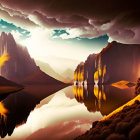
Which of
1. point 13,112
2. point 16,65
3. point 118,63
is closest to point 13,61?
point 16,65

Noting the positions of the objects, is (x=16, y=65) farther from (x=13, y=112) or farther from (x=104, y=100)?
(x=13, y=112)

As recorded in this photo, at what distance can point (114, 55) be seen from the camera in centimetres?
11838

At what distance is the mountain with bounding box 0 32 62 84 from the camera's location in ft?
459

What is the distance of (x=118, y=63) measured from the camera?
380 feet

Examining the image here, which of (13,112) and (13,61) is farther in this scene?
(13,61)

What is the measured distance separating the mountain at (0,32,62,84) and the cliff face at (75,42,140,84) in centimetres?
6616

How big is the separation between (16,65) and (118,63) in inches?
3953

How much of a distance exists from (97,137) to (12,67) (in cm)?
15087

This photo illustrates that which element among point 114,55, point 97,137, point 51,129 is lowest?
point 51,129

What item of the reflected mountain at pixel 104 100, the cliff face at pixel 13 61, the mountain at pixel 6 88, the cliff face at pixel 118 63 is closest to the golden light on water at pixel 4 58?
the cliff face at pixel 13 61

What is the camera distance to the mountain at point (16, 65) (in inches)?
5507

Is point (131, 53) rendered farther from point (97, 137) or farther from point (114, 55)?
point (97, 137)

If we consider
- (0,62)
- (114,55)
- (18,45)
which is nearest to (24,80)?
(0,62)

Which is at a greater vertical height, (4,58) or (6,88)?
(4,58)
